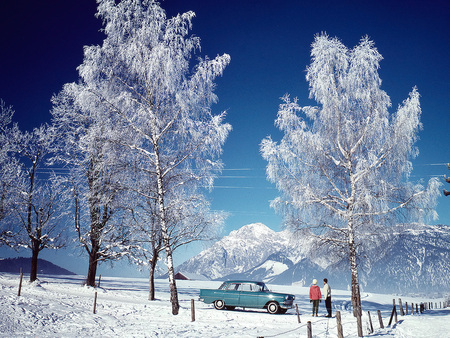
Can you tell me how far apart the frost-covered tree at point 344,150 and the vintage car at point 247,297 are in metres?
3.93

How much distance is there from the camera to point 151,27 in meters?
15.1

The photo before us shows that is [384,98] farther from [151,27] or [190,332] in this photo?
[190,332]

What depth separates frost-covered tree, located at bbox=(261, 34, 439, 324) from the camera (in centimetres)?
1499

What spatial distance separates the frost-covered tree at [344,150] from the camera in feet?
49.2

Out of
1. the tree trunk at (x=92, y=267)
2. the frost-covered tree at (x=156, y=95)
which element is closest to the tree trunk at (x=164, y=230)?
the frost-covered tree at (x=156, y=95)

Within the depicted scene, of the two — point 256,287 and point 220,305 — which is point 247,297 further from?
point 220,305

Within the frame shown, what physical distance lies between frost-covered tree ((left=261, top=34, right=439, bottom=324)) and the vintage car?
393 cm

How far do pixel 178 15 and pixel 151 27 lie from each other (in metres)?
1.39

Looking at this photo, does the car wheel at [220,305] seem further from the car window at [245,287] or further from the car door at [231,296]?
the car window at [245,287]

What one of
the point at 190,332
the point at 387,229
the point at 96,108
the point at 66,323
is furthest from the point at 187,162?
the point at 387,229

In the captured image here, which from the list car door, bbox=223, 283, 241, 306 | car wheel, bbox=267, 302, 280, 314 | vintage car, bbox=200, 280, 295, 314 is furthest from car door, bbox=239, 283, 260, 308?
car wheel, bbox=267, 302, 280, 314

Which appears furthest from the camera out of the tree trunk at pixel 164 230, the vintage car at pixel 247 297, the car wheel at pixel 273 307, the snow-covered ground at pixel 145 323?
the vintage car at pixel 247 297

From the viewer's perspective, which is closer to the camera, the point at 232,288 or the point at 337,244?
the point at 337,244

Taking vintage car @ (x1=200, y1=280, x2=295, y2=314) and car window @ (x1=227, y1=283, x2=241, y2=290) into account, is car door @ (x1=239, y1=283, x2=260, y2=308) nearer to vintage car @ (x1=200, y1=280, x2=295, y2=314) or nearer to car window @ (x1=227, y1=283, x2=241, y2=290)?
vintage car @ (x1=200, y1=280, x2=295, y2=314)
